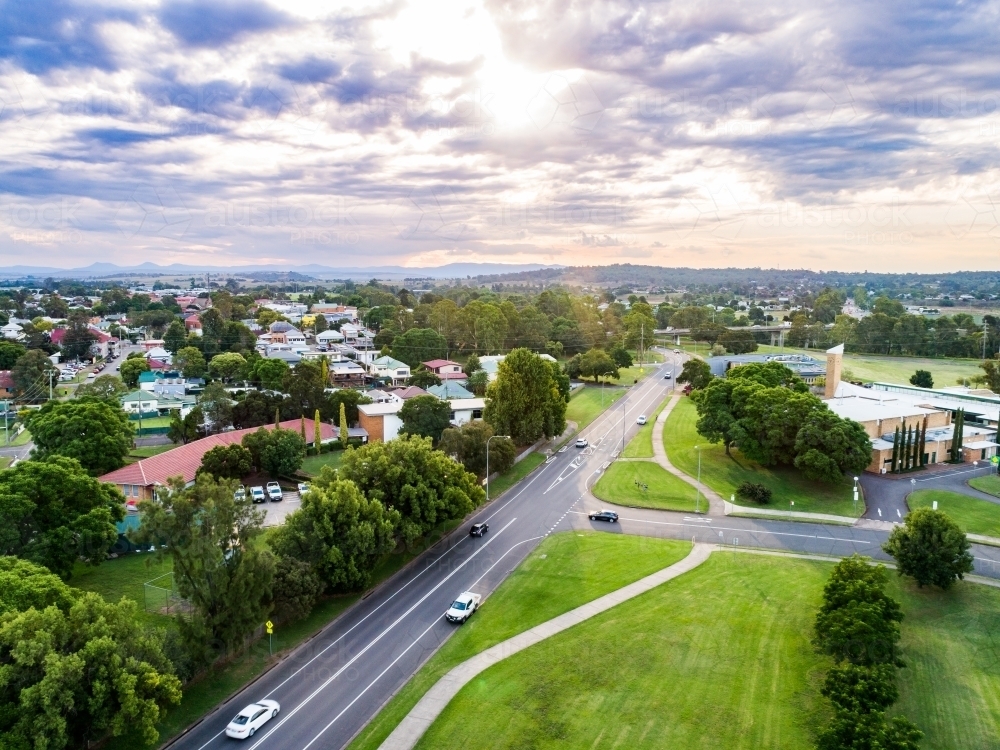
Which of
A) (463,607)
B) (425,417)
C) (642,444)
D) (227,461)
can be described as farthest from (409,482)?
(642,444)

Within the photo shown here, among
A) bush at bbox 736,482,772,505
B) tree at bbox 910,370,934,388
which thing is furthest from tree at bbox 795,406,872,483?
tree at bbox 910,370,934,388

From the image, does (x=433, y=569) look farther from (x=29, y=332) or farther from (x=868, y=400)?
(x=29, y=332)

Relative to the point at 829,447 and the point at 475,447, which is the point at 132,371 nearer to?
the point at 475,447

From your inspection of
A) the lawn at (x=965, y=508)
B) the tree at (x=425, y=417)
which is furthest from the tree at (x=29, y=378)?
the lawn at (x=965, y=508)

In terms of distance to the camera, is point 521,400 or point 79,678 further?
point 521,400

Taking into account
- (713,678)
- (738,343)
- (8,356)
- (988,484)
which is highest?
(8,356)

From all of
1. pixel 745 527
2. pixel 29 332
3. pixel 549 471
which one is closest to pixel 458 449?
pixel 549 471
